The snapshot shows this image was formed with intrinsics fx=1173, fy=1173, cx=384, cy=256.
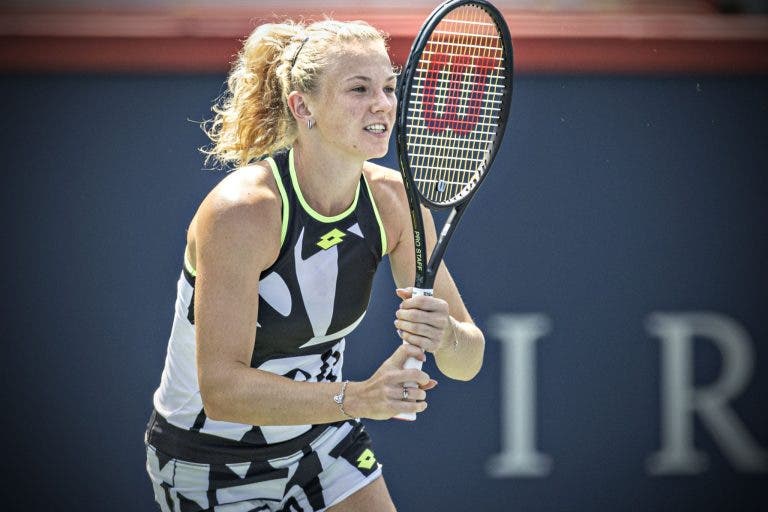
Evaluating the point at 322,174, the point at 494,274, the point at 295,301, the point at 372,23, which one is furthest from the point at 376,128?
the point at 494,274

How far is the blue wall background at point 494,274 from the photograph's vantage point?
355 cm

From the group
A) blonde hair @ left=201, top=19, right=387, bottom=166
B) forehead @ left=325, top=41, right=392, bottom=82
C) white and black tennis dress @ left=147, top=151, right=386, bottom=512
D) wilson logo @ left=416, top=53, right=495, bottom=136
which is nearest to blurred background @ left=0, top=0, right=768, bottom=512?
wilson logo @ left=416, top=53, right=495, bottom=136

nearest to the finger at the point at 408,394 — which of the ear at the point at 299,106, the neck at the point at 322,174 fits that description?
the neck at the point at 322,174

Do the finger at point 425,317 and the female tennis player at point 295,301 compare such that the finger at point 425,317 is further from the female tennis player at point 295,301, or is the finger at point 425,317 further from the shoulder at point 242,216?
the shoulder at point 242,216

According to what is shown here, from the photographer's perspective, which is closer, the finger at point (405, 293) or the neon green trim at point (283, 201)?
the finger at point (405, 293)

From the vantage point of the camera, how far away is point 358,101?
2305 mm

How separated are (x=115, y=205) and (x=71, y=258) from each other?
0.21 metres

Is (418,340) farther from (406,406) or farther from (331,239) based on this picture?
(331,239)

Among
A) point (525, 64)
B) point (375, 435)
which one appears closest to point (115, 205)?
point (375, 435)

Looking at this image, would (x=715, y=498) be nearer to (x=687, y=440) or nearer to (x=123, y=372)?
(x=687, y=440)

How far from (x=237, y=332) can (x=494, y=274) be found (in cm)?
158

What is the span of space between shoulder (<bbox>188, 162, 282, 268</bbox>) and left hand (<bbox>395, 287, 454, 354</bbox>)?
326 mm

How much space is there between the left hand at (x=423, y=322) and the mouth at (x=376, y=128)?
36cm

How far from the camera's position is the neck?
2393mm
